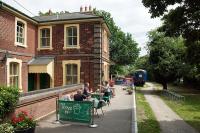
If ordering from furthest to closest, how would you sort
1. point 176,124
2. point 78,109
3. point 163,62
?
point 163,62 → point 176,124 → point 78,109

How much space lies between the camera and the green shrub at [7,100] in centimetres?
914

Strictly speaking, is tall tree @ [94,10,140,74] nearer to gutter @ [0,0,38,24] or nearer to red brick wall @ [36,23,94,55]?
red brick wall @ [36,23,94,55]

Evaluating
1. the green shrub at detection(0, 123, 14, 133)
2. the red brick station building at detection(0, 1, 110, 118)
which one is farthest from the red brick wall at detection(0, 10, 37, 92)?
the green shrub at detection(0, 123, 14, 133)

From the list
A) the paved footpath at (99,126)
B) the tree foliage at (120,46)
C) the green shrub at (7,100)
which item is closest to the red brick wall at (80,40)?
the paved footpath at (99,126)

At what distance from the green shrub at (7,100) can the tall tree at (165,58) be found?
26.8 m

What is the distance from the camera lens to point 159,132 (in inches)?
460

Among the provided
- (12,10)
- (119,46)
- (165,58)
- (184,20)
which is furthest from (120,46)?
(184,20)

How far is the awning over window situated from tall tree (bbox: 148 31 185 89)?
53.2ft

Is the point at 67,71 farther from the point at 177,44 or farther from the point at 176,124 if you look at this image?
the point at 177,44

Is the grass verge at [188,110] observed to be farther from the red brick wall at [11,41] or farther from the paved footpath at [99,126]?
the red brick wall at [11,41]

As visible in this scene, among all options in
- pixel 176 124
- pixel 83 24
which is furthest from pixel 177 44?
pixel 176 124

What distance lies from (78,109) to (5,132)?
3.75 m

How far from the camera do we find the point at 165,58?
3500 centimetres

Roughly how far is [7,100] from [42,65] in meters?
13.1
